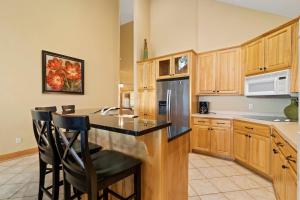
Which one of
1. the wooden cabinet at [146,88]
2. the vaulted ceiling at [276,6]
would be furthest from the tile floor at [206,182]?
the vaulted ceiling at [276,6]

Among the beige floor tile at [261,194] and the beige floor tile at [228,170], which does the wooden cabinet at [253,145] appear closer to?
the beige floor tile at [228,170]

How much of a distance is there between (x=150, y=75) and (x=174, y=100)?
3.40 ft

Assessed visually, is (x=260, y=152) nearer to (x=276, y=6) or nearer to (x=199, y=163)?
(x=199, y=163)

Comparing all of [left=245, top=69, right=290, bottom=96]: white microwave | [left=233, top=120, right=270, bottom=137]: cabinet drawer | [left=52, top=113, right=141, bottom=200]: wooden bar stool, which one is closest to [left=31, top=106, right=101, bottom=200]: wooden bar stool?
[left=52, top=113, right=141, bottom=200]: wooden bar stool

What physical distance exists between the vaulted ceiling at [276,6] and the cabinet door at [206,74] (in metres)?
1.13

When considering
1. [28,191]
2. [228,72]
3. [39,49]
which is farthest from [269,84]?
[39,49]

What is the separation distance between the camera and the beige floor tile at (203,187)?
7.43ft

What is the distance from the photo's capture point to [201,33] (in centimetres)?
432

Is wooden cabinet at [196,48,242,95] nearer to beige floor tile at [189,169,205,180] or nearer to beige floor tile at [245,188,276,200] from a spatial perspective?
beige floor tile at [189,169,205,180]

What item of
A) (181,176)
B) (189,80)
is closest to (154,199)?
(181,176)

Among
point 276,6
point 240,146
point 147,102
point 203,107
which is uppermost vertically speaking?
point 276,6

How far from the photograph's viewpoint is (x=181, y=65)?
4.06 m

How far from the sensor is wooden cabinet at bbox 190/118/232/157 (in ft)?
11.1

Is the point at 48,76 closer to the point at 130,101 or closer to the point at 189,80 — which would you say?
the point at 130,101
